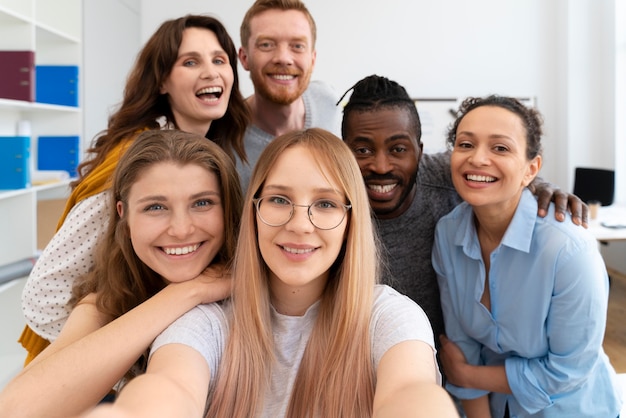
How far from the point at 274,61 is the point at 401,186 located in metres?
0.85

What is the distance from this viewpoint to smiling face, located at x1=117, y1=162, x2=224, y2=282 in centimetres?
138

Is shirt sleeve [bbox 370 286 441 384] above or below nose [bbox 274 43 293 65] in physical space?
below

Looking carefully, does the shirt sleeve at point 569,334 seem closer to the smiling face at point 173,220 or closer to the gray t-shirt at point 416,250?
the gray t-shirt at point 416,250

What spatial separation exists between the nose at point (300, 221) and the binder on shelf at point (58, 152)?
10.7ft

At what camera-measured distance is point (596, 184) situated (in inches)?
202

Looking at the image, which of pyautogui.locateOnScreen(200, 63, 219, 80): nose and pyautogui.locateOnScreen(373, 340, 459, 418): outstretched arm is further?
pyautogui.locateOnScreen(200, 63, 219, 80): nose

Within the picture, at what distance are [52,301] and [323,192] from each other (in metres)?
0.89

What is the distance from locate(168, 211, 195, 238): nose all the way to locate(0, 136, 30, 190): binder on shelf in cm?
228

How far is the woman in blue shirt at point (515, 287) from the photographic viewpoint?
153cm

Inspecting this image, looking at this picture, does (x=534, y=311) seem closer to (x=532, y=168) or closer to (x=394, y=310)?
(x=532, y=168)

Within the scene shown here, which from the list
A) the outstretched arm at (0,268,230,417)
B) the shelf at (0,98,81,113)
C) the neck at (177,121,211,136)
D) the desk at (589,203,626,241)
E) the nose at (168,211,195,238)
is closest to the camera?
the outstretched arm at (0,268,230,417)

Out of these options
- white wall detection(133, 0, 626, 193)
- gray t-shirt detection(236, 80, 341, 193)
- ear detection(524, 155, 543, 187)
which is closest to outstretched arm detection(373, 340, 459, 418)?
ear detection(524, 155, 543, 187)

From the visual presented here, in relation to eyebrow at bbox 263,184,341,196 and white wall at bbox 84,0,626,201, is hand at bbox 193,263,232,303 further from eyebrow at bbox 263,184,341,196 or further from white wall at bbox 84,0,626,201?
white wall at bbox 84,0,626,201

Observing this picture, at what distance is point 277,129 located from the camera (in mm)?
2434
